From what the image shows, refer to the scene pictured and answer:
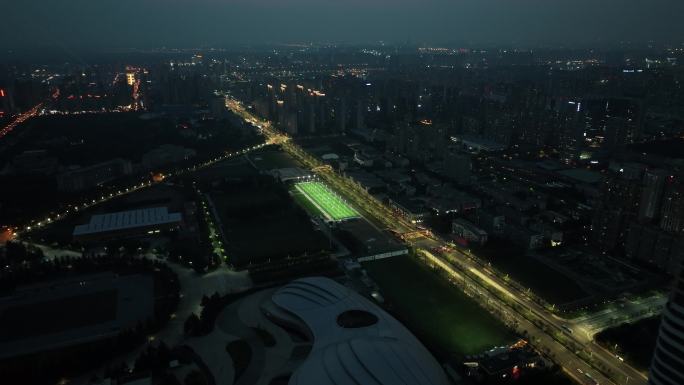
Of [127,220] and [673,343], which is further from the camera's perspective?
[127,220]

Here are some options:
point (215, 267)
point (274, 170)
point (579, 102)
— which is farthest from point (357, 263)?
point (579, 102)

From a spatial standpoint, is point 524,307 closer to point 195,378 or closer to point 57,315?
point 195,378

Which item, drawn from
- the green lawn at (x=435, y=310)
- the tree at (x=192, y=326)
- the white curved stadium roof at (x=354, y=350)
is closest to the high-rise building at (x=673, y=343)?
the white curved stadium roof at (x=354, y=350)

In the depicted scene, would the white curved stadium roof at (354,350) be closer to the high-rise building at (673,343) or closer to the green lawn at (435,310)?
the green lawn at (435,310)

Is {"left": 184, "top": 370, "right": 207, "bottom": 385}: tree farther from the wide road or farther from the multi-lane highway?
the multi-lane highway

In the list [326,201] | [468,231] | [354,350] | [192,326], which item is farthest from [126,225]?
[468,231]

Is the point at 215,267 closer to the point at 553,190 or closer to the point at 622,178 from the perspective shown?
the point at 622,178
